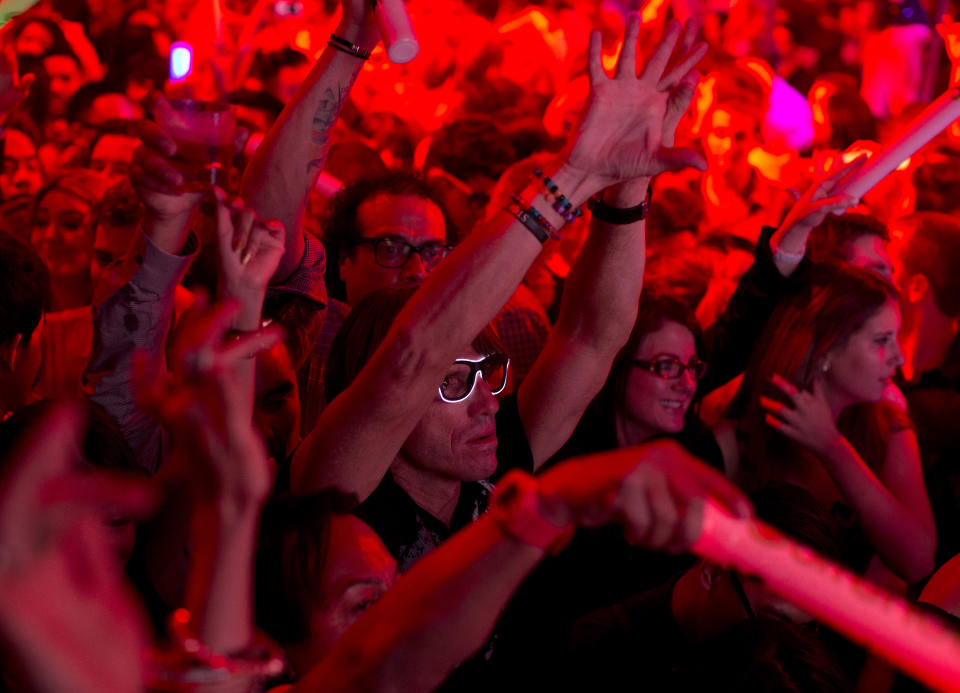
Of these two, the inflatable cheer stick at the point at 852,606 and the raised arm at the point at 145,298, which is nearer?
the inflatable cheer stick at the point at 852,606

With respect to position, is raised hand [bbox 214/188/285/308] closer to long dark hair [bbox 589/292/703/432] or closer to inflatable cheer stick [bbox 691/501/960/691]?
inflatable cheer stick [bbox 691/501/960/691]

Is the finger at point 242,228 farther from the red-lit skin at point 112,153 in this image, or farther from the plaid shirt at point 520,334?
the red-lit skin at point 112,153

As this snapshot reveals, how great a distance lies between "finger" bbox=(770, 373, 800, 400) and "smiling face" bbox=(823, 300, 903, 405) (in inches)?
4.5

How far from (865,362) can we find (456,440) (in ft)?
4.01

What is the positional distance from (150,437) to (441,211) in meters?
1.03

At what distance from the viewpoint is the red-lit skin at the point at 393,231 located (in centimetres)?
255

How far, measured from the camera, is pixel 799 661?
125 centimetres

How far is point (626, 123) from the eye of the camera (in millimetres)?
1589

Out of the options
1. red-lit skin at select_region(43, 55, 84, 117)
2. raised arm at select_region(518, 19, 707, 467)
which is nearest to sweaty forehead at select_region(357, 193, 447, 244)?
raised arm at select_region(518, 19, 707, 467)

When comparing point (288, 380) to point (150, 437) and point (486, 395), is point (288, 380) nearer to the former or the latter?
point (150, 437)

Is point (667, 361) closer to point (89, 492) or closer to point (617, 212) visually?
point (617, 212)

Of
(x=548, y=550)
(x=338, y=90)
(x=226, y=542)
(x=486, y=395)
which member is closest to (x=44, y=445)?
(x=226, y=542)

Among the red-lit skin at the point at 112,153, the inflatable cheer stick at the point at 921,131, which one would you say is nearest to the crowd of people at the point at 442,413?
the inflatable cheer stick at the point at 921,131

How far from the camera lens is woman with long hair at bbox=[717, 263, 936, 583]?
2426 millimetres
